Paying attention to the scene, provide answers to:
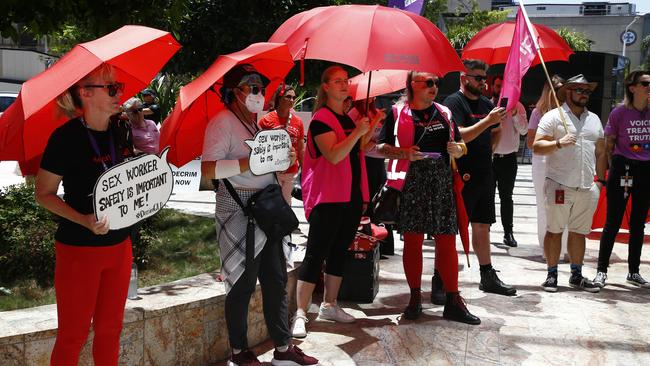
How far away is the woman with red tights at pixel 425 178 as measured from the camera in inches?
209

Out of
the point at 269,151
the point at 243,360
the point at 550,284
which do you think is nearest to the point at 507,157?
the point at 550,284

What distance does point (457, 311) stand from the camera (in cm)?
538

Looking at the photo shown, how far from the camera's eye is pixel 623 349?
15.9 feet

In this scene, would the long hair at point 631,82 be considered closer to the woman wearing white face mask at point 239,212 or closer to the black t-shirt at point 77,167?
the woman wearing white face mask at point 239,212

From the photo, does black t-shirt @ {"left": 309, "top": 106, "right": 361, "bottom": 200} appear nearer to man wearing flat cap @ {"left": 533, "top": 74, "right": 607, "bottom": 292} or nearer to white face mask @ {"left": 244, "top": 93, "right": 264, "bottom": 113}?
white face mask @ {"left": 244, "top": 93, "right": 264, "bottom": 113}

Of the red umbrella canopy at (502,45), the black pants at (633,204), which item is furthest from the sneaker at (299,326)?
the black pants at (633,204)

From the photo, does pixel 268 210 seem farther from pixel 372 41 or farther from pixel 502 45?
pixel 502 45

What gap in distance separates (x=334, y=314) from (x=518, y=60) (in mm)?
2402

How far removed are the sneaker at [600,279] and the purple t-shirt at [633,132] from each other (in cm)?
112

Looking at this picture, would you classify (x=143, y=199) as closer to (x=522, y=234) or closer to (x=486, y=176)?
(x=486, y=176)

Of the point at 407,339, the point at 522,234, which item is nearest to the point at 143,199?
the point at 407,339

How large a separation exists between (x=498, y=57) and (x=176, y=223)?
140 inches

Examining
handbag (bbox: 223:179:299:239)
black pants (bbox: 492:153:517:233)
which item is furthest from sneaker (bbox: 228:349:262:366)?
black pants (bbox: 492:153:517:233)

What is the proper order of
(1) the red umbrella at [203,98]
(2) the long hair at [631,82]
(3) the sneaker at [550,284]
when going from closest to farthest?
(1) the red umbrella at [203,98]
(3) the sneaker at [550,284]
(2) the long hair at [631,82]
